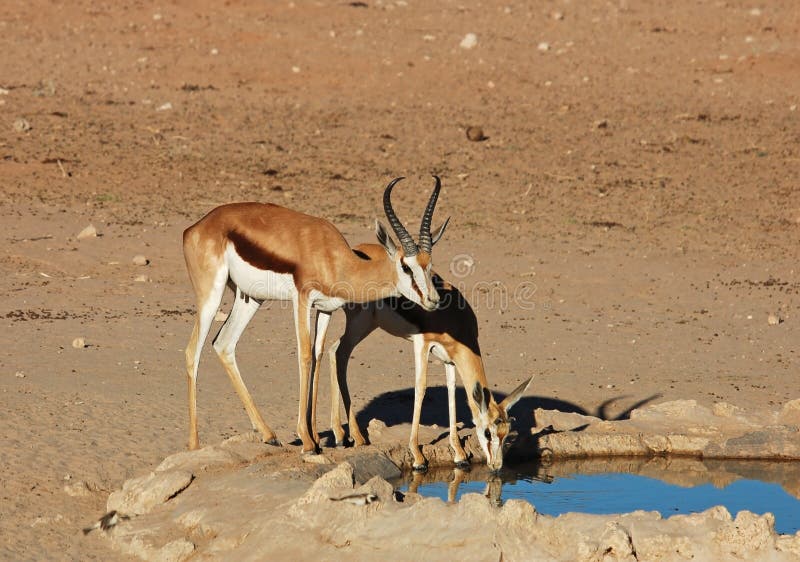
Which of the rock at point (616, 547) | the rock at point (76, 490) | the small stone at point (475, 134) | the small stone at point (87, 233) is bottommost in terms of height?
the rock at point (616, 547)

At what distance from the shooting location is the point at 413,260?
9164 millimetres

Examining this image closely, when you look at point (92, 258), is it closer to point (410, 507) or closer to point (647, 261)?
point (647, 261)

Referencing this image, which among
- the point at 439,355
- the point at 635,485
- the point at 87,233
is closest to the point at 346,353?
A: the point at 439,355

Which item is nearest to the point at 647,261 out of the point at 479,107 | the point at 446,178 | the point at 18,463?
the point at 446,178

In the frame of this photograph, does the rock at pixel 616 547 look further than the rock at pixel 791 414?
No

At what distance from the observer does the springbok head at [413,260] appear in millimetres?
9008

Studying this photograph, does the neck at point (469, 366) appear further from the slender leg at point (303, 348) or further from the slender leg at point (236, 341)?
the slender leg at point (236, 341)

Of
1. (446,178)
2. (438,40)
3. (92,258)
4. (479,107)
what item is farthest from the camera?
(438,40)

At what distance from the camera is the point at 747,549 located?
6660mm

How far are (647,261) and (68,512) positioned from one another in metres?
9.34

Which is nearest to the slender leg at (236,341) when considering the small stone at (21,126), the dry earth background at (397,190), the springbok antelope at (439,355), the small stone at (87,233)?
the dry earth background at (397,190)

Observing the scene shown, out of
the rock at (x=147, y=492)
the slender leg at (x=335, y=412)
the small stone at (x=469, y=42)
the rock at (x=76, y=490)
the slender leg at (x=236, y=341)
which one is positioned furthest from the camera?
the small stone at (x=469, y=42)

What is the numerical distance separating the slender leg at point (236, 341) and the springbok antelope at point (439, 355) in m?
0.69

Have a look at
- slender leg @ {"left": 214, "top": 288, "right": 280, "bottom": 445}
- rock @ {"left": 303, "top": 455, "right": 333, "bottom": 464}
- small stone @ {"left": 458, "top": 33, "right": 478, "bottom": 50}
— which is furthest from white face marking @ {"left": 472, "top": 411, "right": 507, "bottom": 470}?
small stone @ {"left": 458, "top": 33, "right": 478, "bottom": 50}
